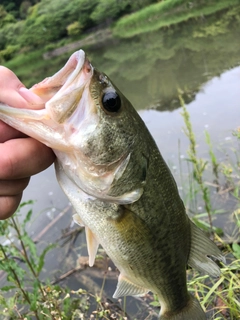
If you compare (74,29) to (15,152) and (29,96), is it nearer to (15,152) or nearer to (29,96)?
(29,96)

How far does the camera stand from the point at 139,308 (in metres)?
3.21

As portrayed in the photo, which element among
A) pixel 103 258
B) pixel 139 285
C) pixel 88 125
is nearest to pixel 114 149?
pixel 88 125

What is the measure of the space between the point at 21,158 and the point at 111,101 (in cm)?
46

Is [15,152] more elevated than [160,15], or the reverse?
[15,152]

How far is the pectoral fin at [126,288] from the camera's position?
1.90 meters

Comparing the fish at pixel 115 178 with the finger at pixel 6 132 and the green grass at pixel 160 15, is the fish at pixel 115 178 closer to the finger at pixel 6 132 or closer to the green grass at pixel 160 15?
the finger at pixel 6 132

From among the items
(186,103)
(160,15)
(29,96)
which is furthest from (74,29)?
(29,96)

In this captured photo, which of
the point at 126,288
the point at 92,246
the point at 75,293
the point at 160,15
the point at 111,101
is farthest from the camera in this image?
the point at 160,15

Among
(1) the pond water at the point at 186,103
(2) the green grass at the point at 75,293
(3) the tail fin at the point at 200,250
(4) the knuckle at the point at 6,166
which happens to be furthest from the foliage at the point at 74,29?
(4) the knuckle at the point at 6,166

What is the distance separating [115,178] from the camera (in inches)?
62.0

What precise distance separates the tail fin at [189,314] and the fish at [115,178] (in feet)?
0.44

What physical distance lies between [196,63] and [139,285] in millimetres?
9639

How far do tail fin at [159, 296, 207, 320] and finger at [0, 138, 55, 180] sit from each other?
1.19 meters

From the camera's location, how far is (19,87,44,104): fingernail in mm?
1384
